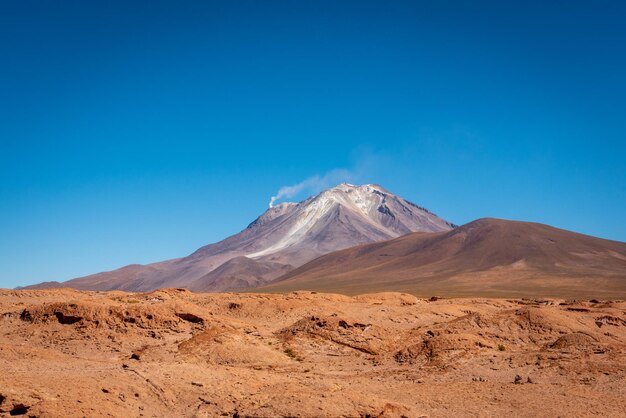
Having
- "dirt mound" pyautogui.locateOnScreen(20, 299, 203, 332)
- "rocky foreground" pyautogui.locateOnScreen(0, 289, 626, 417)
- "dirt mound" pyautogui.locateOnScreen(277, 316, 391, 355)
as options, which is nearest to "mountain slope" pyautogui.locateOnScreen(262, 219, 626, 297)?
"rocky foreground" pyautogui.locateOnScreen(0, 289, 626, 417)

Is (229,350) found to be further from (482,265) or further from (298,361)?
(482,265)


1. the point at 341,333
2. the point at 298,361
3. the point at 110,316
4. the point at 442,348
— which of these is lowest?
the point at 298,361

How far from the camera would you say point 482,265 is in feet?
400

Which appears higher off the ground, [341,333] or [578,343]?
[341,333]

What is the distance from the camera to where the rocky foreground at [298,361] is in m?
12.2

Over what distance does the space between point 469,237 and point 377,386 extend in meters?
138

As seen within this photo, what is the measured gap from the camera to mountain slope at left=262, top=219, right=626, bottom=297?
93669 millimetres

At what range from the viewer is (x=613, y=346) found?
19.6 meters

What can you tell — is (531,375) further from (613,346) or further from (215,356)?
(215,356)

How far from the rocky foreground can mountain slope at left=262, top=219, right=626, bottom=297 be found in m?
58.9

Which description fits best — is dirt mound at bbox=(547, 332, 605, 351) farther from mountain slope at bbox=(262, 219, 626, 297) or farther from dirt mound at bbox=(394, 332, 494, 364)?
mountain slope at bbox=(262, 219, 626, 297)

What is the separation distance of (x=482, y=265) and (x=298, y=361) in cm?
10731

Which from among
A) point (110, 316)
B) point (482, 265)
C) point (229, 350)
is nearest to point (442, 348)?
point (229, 350)

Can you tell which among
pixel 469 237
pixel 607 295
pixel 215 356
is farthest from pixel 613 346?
pixel 469 237
